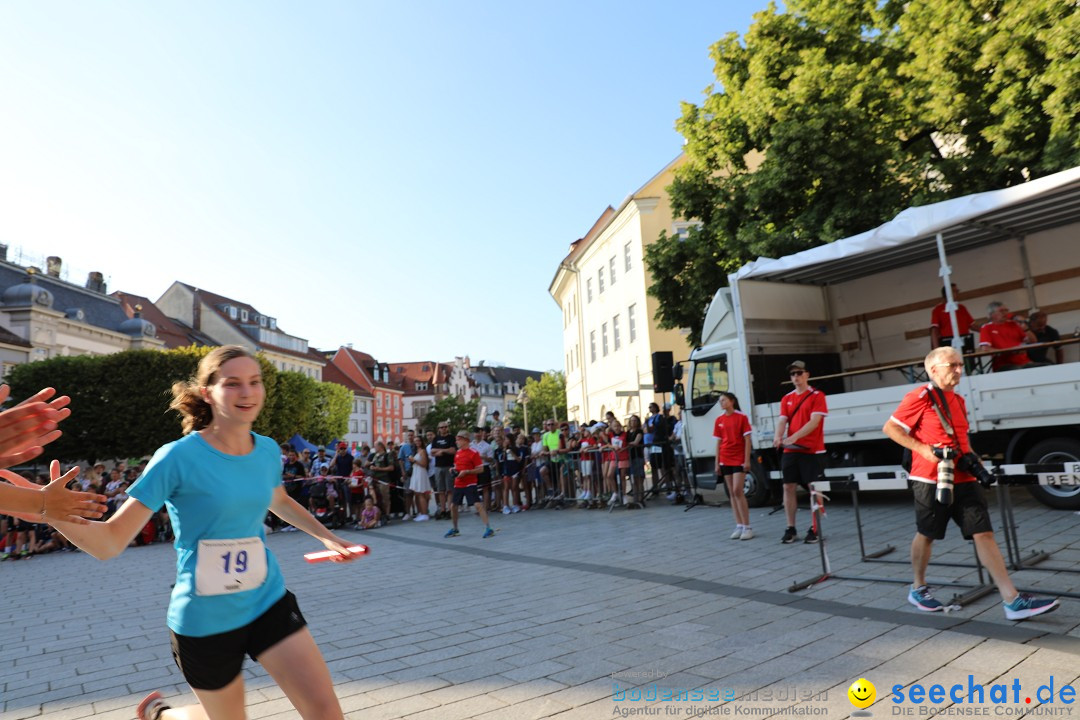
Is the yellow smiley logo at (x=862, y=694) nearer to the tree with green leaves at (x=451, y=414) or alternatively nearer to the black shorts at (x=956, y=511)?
the black shorts at (x=956, y=511)

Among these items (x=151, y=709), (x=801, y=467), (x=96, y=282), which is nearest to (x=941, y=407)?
(x=801, y=467)

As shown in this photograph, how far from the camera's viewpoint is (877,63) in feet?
60.1

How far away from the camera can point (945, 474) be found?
5023 mm

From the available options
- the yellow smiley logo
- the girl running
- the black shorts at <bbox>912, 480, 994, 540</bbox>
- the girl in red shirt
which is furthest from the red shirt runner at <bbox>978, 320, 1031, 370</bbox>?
the girl running

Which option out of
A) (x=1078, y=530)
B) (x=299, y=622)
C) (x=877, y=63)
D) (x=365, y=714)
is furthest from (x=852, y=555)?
(x=877, y=63)

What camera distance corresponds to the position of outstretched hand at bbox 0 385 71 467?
2.22 metres

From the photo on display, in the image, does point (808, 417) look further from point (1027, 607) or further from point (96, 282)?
point (96, 282)

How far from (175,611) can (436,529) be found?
12483 millimetres

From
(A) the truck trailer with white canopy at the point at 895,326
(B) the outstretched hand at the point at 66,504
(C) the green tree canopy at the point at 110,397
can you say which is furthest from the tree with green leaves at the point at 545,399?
(B) the outstretched hand at the point at 66,504

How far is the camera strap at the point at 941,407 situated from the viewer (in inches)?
203

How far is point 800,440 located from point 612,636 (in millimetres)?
4524

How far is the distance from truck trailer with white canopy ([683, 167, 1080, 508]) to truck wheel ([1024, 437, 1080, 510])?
2cm

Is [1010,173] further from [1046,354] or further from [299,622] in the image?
[299,622]

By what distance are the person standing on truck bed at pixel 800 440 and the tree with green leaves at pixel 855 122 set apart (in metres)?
8.77
